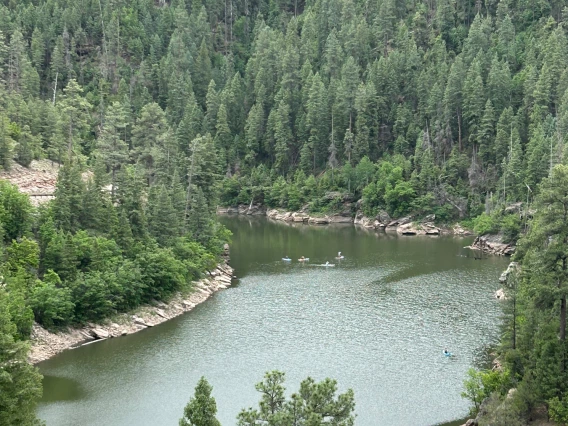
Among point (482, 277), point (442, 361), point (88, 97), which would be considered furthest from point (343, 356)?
point (88, 97)

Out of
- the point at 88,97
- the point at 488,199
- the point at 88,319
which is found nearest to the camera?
the point at 88,319

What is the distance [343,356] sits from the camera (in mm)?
64125

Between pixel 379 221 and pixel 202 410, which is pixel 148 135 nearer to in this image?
pixel 379 221

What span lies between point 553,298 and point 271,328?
30597 mm

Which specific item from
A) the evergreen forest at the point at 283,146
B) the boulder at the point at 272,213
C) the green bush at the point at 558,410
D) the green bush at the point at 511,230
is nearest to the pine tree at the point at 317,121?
the evergreen forest at the point at 283,146

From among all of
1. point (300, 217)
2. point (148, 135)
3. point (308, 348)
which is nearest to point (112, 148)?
point (148, 135)

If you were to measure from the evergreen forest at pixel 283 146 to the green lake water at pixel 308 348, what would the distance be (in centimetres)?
484

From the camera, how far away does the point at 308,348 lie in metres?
66.3

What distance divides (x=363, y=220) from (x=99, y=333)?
85.8 metres

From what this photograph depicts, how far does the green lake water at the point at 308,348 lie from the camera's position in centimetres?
5403

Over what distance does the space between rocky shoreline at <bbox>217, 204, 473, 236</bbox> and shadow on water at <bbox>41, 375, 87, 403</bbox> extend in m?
88.3

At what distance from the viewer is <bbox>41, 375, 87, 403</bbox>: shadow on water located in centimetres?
5494

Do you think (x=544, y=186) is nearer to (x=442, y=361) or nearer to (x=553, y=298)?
(x=553, y=298)

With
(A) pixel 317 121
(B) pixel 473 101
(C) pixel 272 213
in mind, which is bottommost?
(C) pixel 272 213
